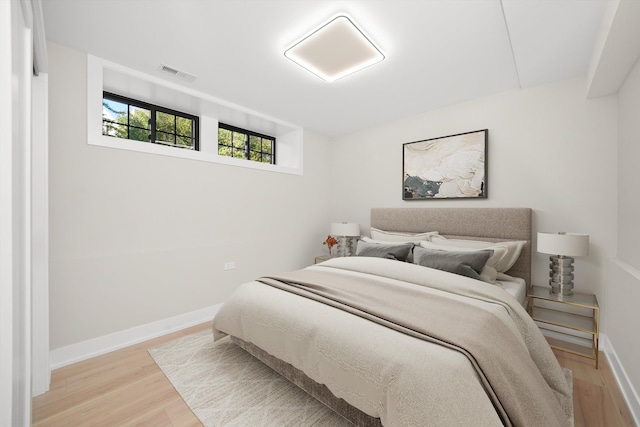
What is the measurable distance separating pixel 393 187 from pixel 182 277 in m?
2.83

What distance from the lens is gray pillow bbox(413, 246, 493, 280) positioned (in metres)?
2.27

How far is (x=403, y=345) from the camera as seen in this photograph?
1289mm

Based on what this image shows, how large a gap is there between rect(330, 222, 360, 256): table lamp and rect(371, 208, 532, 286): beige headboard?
0.36 m

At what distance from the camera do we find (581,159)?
247 centimetres

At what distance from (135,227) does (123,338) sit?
3.25ft

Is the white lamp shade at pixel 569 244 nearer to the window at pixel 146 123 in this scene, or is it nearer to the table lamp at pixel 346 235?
the table lamp at pixel 346 235

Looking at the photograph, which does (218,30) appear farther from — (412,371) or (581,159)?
(581,159)

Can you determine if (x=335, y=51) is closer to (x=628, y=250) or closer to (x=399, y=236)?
(x=399, y=236)

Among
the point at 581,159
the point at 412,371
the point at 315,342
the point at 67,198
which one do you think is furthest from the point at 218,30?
the point at 581,159

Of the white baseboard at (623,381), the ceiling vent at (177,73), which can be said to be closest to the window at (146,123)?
the ceiling vent at (177,73)

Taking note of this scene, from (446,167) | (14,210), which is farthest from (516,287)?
(14,210)

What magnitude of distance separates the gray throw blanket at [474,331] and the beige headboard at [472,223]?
1.28 m

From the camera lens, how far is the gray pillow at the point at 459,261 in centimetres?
227

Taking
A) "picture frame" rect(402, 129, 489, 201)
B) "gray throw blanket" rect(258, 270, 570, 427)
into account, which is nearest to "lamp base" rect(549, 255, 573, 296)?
"picture frame" rect(402, 129, 489, 201)
